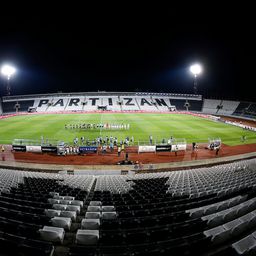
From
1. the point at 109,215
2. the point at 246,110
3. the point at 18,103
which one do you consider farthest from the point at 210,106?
the point at 109,215

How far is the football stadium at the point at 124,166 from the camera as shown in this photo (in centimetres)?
485

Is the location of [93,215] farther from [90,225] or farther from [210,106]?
[210,106]

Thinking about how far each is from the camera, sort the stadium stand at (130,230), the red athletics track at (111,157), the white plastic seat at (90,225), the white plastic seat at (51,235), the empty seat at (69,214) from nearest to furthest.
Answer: the stadium stand at (130,230), the white plastic seat at (51,235), the white plastic seat at (90,225), the empty seat at (69,214), the red athletics track at (111,157)

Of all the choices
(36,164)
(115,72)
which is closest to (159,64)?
(115,72)

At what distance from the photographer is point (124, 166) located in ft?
76.0

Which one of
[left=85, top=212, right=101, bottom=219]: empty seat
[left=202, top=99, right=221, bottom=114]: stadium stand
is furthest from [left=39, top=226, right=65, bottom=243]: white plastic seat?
[left=202, top=99, right=221, bottom=114]: stadium stand

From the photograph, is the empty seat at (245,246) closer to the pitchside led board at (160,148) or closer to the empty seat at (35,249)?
the empty seat at (35,249)

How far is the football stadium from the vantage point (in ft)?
15.9

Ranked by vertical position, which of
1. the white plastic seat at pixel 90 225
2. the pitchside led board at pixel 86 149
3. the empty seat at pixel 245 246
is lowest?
the empty seat at pixel 245 246

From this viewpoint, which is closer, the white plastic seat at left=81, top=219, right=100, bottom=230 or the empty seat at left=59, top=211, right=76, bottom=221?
the white plastic seat at left=81, top=219, right=100, bottom=230

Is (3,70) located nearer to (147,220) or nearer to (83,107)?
(83,107)

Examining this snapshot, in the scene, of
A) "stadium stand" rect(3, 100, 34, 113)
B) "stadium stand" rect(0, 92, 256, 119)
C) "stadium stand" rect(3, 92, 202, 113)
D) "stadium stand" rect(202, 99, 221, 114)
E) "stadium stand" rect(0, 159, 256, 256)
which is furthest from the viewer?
"stadium stand" rect(202, 99, 221, 114)

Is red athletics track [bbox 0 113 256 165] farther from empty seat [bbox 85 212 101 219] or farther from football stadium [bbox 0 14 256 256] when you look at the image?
empty seat [bbox 85 212 101 219]

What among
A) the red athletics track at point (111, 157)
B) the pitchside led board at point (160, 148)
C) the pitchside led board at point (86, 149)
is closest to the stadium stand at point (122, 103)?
the pitchside led board at point (160, 148)
